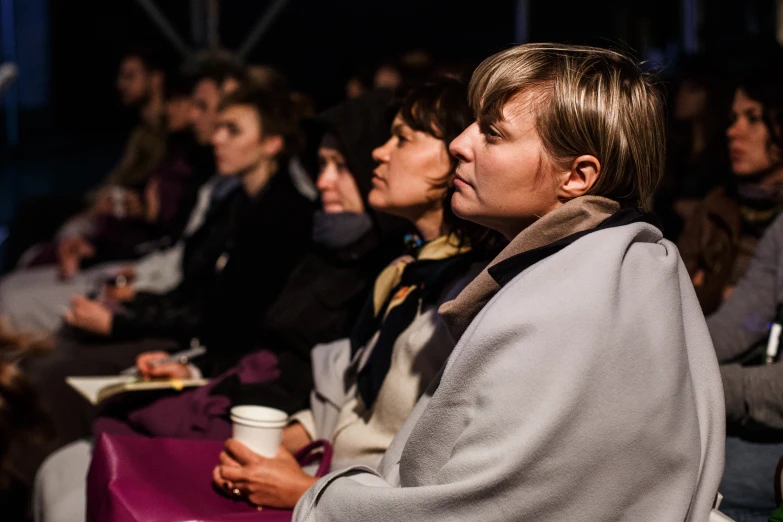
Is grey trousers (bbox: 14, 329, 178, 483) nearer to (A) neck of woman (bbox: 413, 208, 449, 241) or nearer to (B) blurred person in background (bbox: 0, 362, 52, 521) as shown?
(B) blurred person in background (bbox: 0, 362, 52, 521)

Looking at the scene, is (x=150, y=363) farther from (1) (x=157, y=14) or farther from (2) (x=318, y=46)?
(2) (x=318, y=46)

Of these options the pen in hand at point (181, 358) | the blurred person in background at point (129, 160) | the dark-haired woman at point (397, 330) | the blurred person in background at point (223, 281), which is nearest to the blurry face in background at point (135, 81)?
the blurred person in background at point (129, 160)

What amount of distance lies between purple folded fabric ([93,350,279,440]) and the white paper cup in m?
0.47

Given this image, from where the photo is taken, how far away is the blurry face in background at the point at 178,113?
5223 millimetres

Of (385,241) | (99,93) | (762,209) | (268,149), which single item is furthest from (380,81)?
(99,93)

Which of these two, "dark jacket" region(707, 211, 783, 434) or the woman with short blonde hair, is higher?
the woman with short blonde hair

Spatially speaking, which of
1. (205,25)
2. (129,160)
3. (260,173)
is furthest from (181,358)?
(205,25)

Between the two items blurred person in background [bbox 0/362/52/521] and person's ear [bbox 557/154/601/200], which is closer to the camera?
person's ear [bbox 557/154/601/200]

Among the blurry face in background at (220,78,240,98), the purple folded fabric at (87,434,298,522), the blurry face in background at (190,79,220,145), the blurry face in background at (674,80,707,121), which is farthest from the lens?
the blurry face in background at (190,79,220,145)

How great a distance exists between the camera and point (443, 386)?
1.59m

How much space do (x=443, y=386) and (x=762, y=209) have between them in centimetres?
159

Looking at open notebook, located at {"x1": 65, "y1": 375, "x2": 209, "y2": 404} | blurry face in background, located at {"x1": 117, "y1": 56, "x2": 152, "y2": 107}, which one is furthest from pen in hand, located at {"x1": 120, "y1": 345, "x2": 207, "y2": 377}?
blurry face in background, located at {"x1": 117, "y1": 56, "x2": 152, "y2": 107}

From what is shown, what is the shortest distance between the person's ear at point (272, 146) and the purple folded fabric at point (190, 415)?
1.18m

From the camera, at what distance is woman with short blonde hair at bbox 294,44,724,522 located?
1466mm
